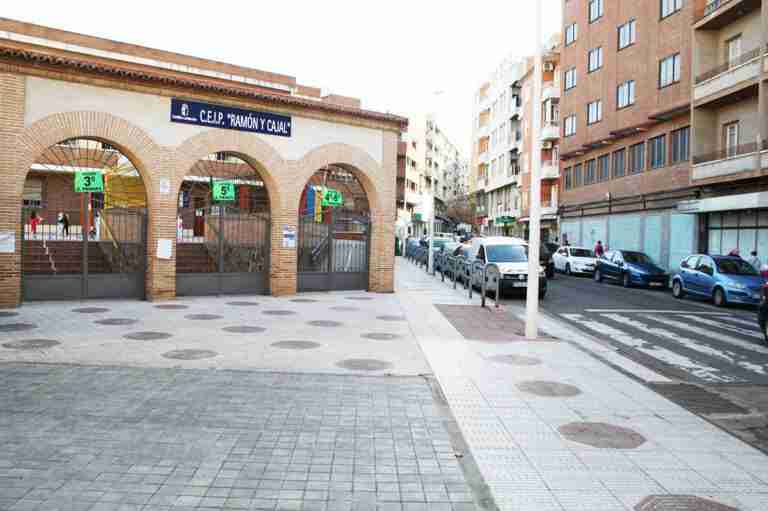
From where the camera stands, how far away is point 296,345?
9.90 meters

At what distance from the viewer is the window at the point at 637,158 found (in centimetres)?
3306

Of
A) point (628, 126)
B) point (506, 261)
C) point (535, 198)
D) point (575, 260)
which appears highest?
point (628, 126)

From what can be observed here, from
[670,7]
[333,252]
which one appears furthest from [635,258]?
[333,252]

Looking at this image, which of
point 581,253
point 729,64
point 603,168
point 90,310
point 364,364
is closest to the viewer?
point 364,364

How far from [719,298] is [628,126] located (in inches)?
657

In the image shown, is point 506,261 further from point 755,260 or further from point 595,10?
point 595,10

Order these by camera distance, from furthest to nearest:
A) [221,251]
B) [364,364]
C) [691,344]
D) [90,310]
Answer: [221,251] → [90,310] → [691,344] → [364,364]

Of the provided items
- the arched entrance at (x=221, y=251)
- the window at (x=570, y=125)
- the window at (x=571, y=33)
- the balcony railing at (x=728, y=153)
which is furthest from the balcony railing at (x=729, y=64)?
the arched entrance at (x=221, y=251)

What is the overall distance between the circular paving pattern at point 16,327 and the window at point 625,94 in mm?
30798

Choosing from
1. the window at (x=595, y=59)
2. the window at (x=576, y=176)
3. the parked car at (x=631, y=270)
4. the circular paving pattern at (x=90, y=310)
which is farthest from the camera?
the window at (x=576, y=176)

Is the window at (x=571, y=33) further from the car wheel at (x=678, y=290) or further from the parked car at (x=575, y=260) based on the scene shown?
the car wheel at (x=678, y=290)

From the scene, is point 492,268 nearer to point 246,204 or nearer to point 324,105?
point 324,105

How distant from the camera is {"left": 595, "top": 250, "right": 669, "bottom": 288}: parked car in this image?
979 inches

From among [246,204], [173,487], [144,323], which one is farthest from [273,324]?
[246,204]
